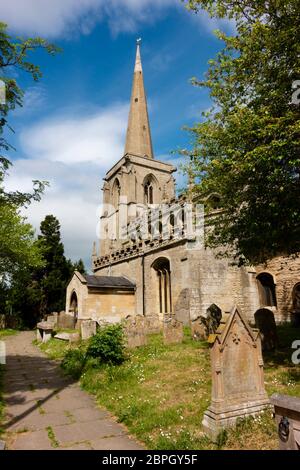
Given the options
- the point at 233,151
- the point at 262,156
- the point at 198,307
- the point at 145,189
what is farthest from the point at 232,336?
the point at 145,189

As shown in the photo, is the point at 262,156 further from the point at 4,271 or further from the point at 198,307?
the point at 4,271

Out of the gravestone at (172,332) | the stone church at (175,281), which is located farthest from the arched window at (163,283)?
the gravestone at (172,332)

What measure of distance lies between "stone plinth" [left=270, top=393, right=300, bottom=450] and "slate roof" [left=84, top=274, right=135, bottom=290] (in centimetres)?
1835

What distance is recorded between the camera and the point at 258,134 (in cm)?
740

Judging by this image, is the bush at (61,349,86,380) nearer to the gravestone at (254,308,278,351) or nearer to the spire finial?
the gravestone at (254,308,278,351)

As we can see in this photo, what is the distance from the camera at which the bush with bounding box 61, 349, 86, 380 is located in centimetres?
960

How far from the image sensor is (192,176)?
1062 centimetres

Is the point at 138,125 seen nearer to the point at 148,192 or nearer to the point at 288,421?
the point at 148,192

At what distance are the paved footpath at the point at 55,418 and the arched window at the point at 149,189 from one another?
97.9ft

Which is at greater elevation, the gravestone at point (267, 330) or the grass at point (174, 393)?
the gravestone at point (267, 330)

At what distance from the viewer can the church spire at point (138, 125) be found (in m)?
39.6

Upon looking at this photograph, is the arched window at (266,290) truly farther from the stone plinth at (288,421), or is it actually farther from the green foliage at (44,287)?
the green foliage at (44,287)

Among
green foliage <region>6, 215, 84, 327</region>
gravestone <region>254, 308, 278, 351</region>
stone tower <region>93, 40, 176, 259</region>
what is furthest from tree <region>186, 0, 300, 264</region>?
stone tower <region>93, 40, 176, 259</region>

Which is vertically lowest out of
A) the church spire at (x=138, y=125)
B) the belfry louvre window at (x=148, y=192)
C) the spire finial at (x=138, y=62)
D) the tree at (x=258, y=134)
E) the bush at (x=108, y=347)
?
the bush at (x=108, y=347)
